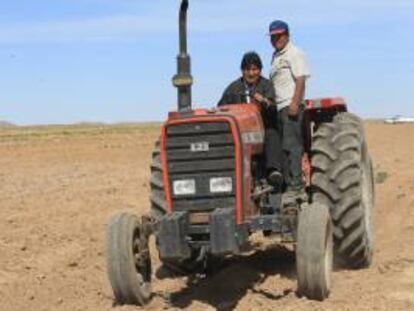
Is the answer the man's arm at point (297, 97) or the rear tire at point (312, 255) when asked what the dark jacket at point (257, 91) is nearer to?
the man's arm at point (297, 97)

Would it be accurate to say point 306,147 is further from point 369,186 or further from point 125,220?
point 125,220

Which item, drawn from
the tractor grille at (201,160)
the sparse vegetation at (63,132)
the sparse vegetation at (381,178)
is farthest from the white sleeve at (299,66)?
the sparse vegetation at (63,132)

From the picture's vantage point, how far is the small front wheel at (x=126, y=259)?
26.0 feet

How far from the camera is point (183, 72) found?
881 cm

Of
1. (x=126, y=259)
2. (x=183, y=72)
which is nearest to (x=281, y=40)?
(x=183, y=72)

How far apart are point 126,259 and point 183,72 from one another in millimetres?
1969

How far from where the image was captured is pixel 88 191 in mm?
18406

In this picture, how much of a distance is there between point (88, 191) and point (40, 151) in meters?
16.3

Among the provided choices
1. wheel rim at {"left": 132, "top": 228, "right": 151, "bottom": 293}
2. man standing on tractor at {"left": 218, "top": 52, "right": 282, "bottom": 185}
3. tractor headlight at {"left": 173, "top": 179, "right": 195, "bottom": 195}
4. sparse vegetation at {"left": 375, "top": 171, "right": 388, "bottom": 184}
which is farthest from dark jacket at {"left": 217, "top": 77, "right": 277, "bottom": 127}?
sparse vegetation at {"left": 375, "top": 171, "right": 388, "bottom": 184}

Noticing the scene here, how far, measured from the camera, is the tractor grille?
315 inches

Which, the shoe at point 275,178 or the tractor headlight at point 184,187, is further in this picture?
the shoe at point 275,178

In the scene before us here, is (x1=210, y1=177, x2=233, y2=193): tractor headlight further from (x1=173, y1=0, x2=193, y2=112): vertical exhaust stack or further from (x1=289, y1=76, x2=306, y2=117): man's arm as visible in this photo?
(x1=289, y1=76, x2=306, y2=117): man's arm

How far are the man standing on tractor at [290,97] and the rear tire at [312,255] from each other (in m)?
0.80

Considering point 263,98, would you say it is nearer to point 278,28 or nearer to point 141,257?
point 278,28
